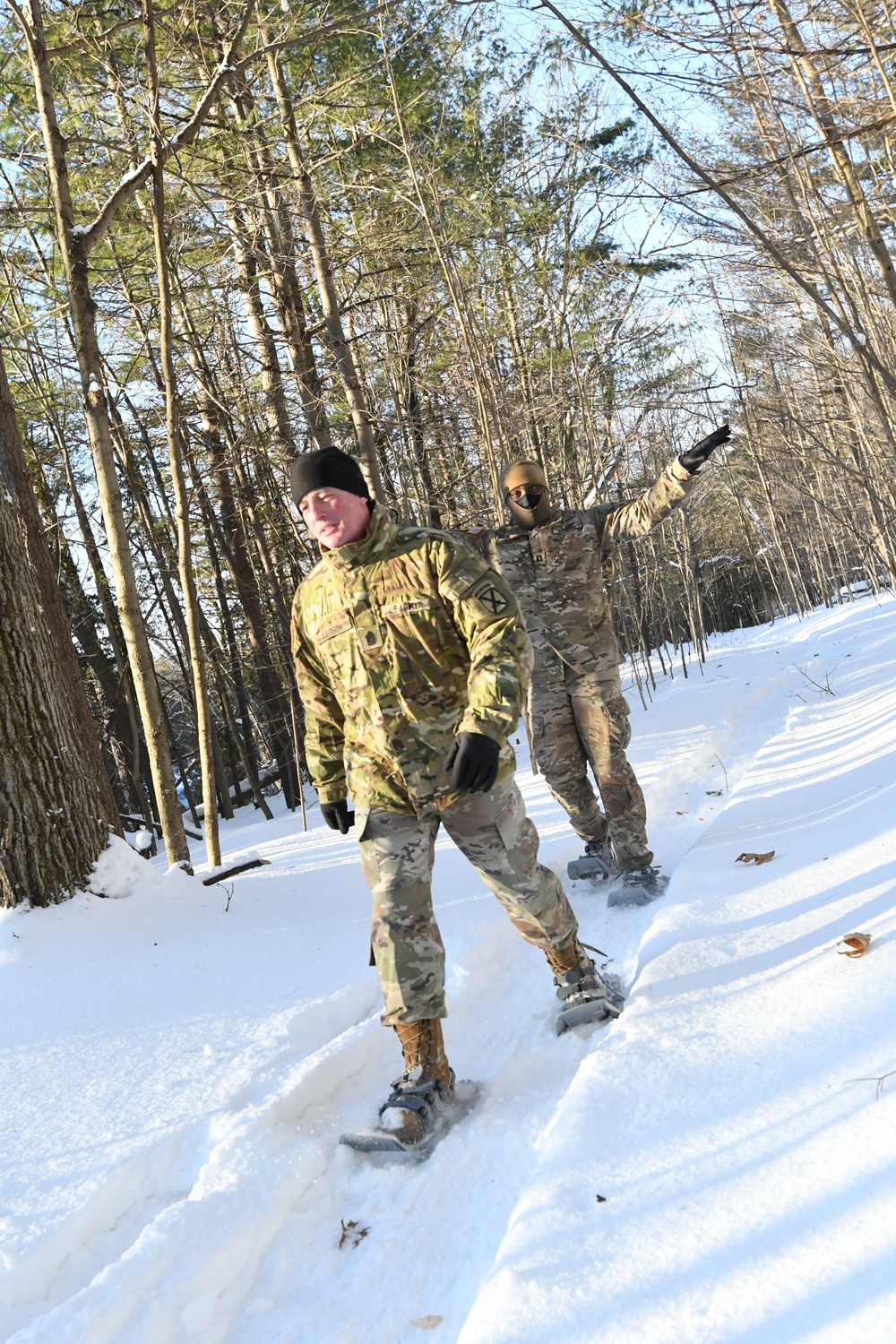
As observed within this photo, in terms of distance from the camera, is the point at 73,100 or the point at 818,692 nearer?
the point at 73,100

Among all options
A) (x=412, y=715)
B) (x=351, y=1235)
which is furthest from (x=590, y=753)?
(x=351, y=1235)

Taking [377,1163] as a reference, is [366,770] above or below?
above

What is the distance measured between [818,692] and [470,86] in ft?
23.3

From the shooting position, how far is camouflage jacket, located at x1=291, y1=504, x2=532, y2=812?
7.81ft

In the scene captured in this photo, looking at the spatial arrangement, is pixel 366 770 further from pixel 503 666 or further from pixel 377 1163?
pixel 377 1163

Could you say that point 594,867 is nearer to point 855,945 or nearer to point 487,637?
point 855,945

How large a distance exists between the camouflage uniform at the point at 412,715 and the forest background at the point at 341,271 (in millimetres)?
1163

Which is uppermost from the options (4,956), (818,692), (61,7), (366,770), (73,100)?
(61,7)

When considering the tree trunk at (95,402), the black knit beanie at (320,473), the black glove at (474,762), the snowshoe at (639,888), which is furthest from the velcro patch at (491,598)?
the tree trunk at (95,402)

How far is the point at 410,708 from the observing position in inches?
94.9

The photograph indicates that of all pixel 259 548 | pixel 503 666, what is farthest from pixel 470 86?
pixel 503 666

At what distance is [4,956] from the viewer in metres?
3.67

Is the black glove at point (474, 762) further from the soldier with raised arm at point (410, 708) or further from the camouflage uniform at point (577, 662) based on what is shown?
the camouflage uniform at point (577, 662)

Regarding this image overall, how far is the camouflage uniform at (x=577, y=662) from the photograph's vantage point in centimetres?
395
